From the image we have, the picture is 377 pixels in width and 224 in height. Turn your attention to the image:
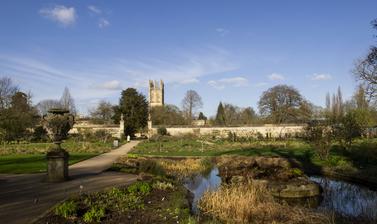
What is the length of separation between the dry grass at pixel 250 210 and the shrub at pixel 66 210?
Result: 3094 mm

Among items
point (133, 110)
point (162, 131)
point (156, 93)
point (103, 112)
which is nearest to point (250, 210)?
point (162, 131)

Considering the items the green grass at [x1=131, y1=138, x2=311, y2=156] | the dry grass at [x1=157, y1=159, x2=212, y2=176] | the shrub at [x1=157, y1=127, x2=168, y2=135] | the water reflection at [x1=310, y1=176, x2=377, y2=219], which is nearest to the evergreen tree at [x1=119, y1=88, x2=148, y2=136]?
the shrub at [x1=157, y1=127, x2=168, y2=135]

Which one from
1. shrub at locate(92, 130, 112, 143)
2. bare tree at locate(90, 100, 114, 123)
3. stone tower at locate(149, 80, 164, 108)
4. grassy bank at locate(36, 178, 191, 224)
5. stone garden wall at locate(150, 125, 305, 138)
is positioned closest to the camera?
grassy bank at locate(36, 178, 191, 224)

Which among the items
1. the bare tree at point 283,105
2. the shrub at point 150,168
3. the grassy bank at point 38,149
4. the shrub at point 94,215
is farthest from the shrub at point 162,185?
the bare tree at point 283,105

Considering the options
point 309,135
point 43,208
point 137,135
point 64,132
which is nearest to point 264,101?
point 137,135

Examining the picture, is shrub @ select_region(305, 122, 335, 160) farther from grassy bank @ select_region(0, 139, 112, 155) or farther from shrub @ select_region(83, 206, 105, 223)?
grassy bank @ select_region(0, 139, 112, 155)

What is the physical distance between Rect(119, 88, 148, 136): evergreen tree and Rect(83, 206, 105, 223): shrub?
45584mm

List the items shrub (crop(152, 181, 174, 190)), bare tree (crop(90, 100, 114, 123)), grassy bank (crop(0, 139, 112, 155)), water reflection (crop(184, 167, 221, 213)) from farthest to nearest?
bare tree (crop(90, 100, 114, 123)), grassy bank (crop(0, 139, 112, 155)), water reflection (crop(184, 167, 221, 213)), shrub (crop(152, 181, 174, 190))

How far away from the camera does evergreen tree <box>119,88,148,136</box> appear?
53.1 metres

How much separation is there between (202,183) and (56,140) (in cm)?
569

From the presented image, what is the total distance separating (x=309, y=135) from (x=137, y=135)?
37.7 meters

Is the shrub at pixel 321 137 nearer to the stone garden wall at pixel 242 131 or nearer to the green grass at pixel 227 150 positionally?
the green grass at pixel 227 150

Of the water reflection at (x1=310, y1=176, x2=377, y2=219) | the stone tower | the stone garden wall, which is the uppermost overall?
the stone tower

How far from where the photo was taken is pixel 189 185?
534 inches
